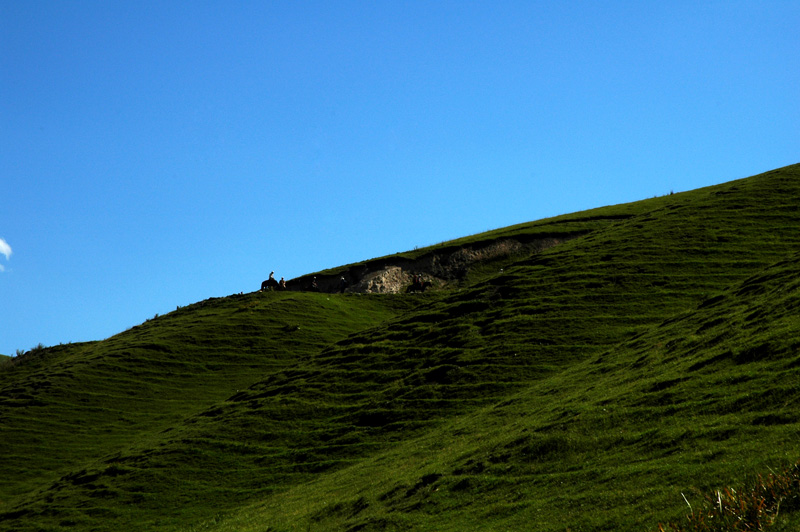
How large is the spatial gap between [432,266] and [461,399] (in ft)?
101

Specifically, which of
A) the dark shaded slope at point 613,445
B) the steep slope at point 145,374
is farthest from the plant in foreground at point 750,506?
the steep slope at point 145,374

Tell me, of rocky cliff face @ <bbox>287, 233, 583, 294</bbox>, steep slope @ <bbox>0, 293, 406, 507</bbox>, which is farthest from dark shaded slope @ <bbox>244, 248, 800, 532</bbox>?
rocky cliff face @ <bbox>287, 233, 583, 294</bbox>

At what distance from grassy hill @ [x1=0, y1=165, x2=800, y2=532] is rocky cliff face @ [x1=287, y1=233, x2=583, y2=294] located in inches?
74.7

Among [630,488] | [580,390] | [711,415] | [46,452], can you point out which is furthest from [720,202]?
[46,452]

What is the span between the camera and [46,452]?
36.8 metres

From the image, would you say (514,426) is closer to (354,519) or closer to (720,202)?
(354,519)

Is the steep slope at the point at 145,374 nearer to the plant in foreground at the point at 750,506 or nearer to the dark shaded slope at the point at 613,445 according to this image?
the dark shaded slope at the point at 613,445

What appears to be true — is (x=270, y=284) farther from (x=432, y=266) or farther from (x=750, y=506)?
(x=750, y=506)

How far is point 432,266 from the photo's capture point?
59.8 m

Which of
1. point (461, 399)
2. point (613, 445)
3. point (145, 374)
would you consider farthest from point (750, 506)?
point (145, 374)

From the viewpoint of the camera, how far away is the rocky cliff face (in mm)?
58844

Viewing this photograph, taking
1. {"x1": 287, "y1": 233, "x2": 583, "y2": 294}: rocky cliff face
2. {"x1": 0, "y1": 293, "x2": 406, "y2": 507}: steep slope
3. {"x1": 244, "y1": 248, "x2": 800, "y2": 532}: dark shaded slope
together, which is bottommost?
{"x1": 244, "y1": 248, "x2": 800, "y2": 532}: dark shaded slope

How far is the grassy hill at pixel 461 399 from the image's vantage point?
1523cm

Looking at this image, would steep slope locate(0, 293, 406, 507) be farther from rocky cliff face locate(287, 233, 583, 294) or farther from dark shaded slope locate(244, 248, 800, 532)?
dark shaded slope locate(244, 248, 800, 532)
